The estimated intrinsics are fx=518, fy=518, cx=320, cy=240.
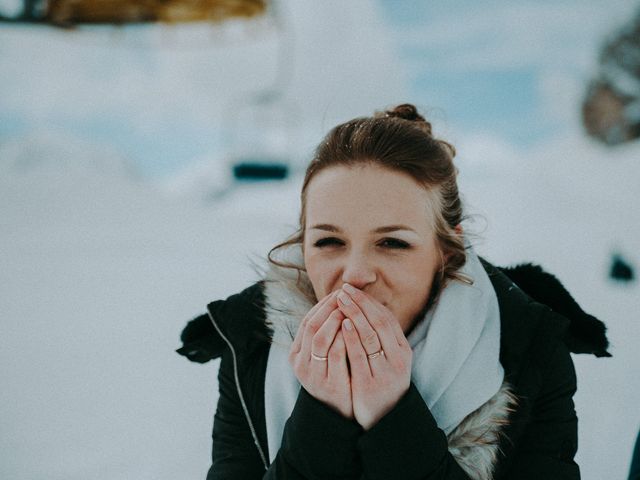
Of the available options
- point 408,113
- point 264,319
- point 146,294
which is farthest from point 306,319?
point 146,294

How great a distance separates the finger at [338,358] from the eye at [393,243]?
0.26 meters

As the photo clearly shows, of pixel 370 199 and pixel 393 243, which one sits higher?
pixel 370 199

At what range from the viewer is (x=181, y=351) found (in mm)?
1593

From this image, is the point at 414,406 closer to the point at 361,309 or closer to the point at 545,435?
the point at 361,309

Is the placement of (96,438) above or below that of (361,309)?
below

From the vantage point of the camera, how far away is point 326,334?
1.14 meters

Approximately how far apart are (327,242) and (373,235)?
0.13 m

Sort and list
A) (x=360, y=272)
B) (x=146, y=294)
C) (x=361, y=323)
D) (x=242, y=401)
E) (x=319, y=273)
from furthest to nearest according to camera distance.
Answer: (x=146, y=294) < (x=242, y=401) < (x=319, y=273) < (x=360, y=272) < (x=361, y=323)

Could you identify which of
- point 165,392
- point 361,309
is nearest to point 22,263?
point 165,392

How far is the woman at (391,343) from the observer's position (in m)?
1.15

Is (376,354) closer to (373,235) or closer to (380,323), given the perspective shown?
(380,323)

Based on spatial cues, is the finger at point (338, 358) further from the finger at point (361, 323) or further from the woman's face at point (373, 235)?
the woman's face at point (373, 235)

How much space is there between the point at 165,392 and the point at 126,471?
0.65 metres

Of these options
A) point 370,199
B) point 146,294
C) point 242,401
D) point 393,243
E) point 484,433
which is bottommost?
point 146,294
